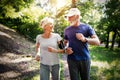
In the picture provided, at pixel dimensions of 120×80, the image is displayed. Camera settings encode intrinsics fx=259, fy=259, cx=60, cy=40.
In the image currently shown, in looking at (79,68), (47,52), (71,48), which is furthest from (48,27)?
(79,68)

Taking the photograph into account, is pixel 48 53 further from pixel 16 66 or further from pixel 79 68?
pixel 16 66

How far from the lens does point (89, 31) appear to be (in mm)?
4867

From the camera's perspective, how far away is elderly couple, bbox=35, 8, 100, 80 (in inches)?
190

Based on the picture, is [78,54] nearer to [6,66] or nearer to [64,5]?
[6,66]

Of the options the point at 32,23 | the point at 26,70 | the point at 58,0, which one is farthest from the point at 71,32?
the point at 58,0

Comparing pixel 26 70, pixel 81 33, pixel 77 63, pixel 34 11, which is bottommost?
pixel 26 70

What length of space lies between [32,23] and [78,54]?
55.1ft

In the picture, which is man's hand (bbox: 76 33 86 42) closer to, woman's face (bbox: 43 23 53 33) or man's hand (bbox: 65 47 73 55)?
man's hand (bbox: 65 47 73 55)

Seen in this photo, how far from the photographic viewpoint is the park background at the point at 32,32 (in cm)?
1012

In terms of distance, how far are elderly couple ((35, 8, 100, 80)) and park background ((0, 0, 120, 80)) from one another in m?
0.35

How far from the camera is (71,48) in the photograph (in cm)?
482

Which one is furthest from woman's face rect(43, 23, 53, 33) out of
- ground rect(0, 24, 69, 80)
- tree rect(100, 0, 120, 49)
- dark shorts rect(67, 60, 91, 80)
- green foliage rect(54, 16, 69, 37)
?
tree rect(100, 0, 120, 49)

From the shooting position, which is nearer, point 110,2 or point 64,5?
point 64,5

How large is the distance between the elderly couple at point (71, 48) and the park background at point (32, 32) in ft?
1.16
